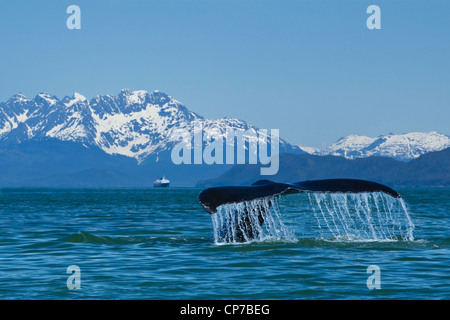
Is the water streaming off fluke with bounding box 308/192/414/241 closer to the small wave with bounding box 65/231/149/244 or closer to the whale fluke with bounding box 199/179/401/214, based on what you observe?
the whale fluke with bounding box 199/179/401/214

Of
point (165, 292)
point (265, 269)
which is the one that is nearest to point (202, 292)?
point (165, 292)

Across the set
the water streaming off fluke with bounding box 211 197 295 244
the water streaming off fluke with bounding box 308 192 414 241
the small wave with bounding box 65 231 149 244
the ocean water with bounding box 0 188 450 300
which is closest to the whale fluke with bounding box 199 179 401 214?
the water streaming off fluke with bounding box 308 192 414 241

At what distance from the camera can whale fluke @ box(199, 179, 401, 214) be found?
1245 centimetres

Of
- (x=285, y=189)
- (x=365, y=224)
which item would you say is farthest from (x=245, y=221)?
(x=365, y=224)

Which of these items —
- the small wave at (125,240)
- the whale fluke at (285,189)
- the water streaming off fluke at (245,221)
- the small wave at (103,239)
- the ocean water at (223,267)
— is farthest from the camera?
the small wave at (103,239)

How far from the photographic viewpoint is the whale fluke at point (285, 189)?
1245 centimetres

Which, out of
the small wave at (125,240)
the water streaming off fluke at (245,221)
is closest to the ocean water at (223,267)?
the small wave at (125,240)

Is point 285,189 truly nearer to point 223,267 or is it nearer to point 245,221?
point 223,267

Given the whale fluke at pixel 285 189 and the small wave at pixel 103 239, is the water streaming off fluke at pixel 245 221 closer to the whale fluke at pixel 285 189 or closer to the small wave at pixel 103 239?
the whale fluke at pixel 285 189

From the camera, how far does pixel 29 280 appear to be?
12.8 meters

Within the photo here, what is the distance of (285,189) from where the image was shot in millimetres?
12984

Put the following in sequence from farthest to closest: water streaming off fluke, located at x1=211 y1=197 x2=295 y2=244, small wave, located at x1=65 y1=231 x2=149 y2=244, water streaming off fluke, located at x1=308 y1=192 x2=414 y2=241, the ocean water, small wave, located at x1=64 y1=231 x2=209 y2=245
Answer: small wave, located at x1=65 y1=231 x2=149 y2=244 < small wave, located at x1=64 y1=231 x2=209 y2=245 < water streaming off fluke, located at x1=211 y1=197 x2=295 y2=244 < water streaming off fluke, located at x1=308 y1=192 x2=414 y2=241 < the ocean water

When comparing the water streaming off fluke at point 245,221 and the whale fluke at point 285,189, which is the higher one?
the whale fluke at point 285,189
